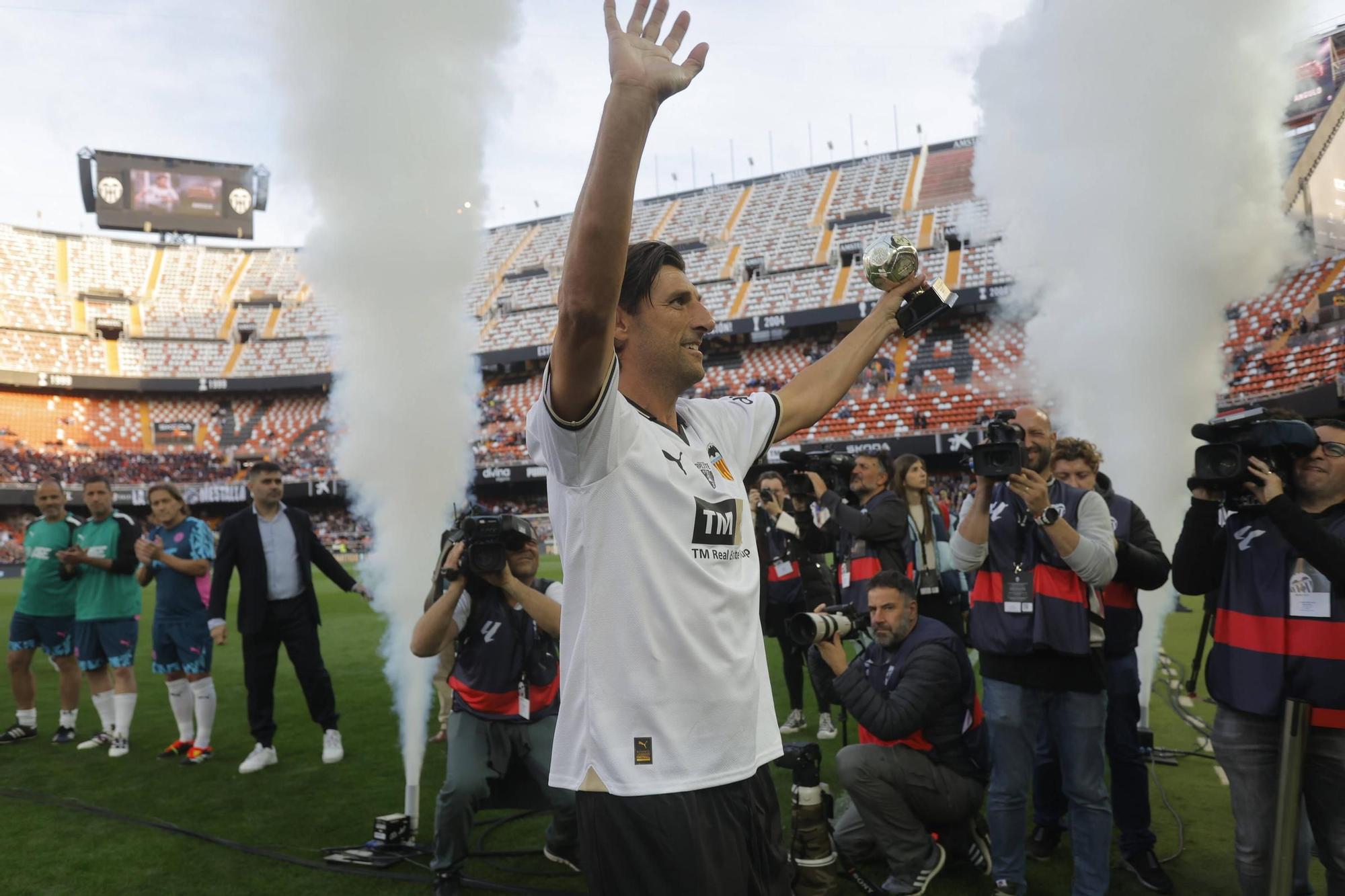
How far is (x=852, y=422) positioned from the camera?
36.4m

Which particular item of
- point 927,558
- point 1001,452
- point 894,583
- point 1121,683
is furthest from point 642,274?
point 927,558

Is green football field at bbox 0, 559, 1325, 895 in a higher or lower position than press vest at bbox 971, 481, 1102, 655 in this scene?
lower

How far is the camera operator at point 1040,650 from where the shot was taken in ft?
12.2

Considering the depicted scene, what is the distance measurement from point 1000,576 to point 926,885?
1.55m

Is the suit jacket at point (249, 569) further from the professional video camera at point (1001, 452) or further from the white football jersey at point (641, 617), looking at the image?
the white football jersey at point (641, 617)

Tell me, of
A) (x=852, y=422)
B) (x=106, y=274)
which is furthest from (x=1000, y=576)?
(x=106, y=274)

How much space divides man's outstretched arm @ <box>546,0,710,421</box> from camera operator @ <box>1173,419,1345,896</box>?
108 inches

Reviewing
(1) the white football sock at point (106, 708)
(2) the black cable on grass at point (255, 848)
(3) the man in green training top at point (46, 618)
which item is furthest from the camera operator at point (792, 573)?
(3) the man in green training top at point (46, 618)

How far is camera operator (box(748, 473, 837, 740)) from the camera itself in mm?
7145

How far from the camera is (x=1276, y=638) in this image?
10.4ft

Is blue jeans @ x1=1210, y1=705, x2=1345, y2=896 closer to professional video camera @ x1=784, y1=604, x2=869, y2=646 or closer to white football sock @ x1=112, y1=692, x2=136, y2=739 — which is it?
professional video camera @ x1=784, y1=604, x2=869, y2=646

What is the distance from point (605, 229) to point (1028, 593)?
Result: 127 inches

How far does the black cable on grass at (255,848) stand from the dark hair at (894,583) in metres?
2.12

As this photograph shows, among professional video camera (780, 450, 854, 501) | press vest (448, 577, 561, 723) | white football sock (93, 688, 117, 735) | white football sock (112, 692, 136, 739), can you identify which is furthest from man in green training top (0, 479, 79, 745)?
professional video camera (780, 450, 854, 501)
